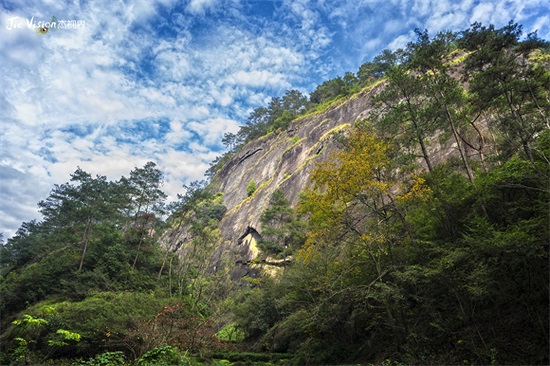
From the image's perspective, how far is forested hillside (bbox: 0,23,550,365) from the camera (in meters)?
7.05

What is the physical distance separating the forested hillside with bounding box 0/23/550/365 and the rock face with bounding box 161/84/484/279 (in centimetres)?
1055

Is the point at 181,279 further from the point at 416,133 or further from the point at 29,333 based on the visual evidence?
the point at 416,133

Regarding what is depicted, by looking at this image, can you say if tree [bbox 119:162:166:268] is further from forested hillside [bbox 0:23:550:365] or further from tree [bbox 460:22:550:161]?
tree [bbox 460:22:550:161]

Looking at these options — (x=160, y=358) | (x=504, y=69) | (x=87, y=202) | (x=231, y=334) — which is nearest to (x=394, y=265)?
(x=160, y=358)

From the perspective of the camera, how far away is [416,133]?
13328 millimetres

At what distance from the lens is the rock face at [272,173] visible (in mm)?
36438

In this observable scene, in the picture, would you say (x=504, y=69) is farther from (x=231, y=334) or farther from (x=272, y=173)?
(x=272, y=173)

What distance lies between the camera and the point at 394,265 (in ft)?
31.9

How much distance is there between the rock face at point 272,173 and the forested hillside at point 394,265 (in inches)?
415

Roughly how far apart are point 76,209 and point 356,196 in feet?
93.6

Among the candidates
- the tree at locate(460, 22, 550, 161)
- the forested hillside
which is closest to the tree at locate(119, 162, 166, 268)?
the forested hillside

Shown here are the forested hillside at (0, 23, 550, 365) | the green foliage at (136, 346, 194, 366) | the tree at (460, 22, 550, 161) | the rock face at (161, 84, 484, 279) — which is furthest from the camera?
the rock face at (161, 84, 484, 279)

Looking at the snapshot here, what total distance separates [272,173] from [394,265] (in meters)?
38.5

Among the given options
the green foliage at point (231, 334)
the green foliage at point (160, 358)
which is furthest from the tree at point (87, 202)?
the green foliage at point (160, 358)
